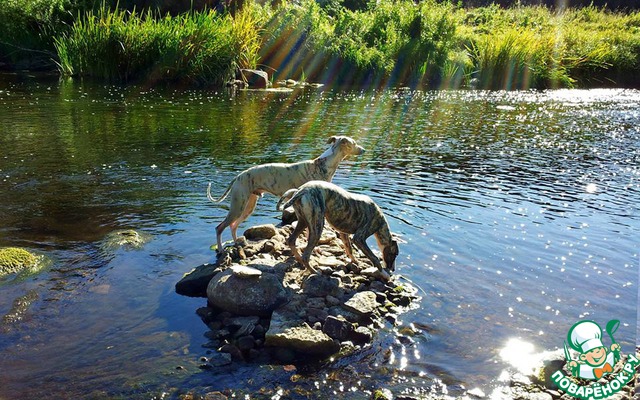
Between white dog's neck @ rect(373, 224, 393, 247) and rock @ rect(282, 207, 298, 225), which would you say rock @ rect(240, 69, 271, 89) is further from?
white dog's neck @ rect(373, 224, 393, 247)

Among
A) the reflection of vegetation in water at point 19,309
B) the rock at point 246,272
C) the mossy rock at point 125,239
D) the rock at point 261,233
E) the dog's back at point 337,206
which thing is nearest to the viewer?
the reflection of vegetation in water at point 19,309

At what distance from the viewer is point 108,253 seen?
8586mm

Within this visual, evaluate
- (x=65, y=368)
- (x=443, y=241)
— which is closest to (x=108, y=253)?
(x=65, y=368)

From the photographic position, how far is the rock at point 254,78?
3016 centimetres

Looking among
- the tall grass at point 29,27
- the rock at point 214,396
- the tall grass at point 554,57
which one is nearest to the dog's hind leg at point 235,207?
the rock at point 214,396

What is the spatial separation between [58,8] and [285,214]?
30532mm

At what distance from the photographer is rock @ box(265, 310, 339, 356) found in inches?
238

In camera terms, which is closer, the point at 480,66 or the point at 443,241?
the point at 443,241

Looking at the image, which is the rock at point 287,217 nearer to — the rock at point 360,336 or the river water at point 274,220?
the river water at point 274,220

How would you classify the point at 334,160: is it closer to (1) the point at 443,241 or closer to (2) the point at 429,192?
(1) the point at 443,241

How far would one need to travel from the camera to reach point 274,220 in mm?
10430

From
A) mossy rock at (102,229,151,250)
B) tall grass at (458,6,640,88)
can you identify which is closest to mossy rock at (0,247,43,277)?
mossy rock at (102,229,151,250)

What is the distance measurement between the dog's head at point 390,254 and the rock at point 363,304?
3.47 ft

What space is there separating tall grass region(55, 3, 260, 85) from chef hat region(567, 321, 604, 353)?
80.5 feet
